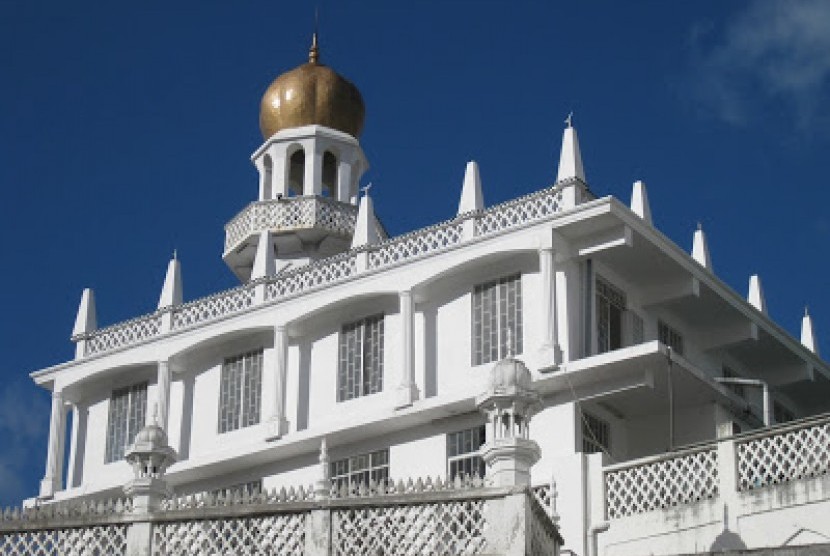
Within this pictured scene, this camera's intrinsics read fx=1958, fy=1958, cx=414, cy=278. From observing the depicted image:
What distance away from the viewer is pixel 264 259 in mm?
44250

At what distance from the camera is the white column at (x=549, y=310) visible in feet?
123

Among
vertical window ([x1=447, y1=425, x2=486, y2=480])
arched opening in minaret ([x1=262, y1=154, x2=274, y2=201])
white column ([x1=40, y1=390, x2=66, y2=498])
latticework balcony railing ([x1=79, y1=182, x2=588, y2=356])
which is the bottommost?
vertical window ([x1=447, y1=425, x2=486, y2=480])

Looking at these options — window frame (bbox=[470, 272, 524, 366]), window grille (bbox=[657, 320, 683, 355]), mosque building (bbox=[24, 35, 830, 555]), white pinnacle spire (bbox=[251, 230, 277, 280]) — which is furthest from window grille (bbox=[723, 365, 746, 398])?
white pinnacle spire (bbox=[251, 230, 277, 280])

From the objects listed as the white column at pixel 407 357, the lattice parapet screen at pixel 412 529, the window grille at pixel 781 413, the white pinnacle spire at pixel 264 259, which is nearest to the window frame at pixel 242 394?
the white pinnacle spire at pixel 264 259

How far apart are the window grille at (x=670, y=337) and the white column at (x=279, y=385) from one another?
800 centimetres

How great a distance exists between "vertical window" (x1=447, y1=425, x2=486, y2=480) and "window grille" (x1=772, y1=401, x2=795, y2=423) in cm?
802

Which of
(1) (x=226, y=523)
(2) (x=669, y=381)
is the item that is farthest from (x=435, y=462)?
(1) (x=226, y=523)

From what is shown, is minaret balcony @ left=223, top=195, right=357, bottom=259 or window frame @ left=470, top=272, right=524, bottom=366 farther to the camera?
minaret balcony @ left=223, top=195, right=357, bottom=259

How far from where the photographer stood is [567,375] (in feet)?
122

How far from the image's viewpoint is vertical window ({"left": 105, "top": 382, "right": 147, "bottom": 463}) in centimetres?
4444

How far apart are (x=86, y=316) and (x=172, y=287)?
8.40ft

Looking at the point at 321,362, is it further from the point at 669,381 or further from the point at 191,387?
the point at 669,381

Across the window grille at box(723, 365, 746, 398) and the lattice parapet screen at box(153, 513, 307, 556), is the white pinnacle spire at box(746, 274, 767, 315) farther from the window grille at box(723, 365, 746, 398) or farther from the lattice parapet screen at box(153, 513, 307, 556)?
the lattice parapet screen at box(153, 513, 307, 556)

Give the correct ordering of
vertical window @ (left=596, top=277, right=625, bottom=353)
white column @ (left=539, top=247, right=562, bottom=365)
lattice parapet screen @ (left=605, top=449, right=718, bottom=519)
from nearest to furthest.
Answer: lattice parapet screen @ (left=605, top=449, right=718, bottom=519)
white column @ (left=539, top=247, right=562, bottom=365)
vertical window @ (left=596, top=277, right=625, bottom=353)
